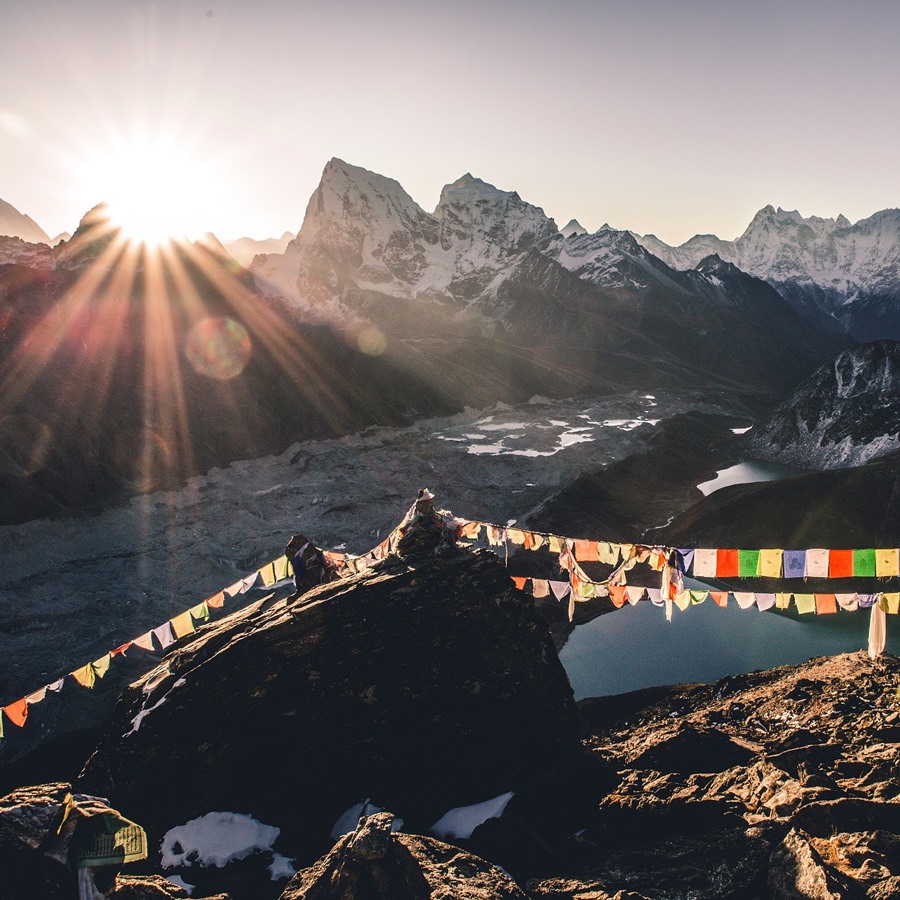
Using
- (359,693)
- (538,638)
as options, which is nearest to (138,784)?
(359,693)

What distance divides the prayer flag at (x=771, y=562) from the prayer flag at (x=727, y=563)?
649 mm

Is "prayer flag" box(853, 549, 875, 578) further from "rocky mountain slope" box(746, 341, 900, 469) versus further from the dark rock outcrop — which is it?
"rocky mountain slope" box(746, 341, 900, 469)

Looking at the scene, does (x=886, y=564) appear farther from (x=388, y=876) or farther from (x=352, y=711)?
(x=388, y=876)

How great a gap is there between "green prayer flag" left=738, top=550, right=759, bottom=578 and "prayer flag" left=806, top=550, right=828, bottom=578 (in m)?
1.27

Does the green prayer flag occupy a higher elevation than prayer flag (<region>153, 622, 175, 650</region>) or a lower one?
higher

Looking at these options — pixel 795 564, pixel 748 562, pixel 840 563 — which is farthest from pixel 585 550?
pixel 840 563

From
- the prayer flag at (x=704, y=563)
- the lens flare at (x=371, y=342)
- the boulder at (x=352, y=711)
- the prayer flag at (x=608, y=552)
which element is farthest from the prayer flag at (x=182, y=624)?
the lens flare at (x=371, y=342)

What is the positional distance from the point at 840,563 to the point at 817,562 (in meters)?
0.54

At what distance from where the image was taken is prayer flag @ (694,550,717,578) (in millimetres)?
16889

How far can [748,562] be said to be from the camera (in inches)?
656

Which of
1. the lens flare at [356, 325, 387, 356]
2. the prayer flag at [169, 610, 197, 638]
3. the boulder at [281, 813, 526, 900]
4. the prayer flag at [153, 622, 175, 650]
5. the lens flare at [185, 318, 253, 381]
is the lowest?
the prayer flag at [153, 622, 175, 650]

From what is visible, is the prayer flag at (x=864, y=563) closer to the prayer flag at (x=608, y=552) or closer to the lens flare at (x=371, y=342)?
the prayer flag at (x=608, y=552)

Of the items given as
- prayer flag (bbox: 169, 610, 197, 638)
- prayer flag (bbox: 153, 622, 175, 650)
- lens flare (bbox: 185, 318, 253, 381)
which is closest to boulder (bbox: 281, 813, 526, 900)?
prayer flag (bbox: 169, 610, 197, 638)

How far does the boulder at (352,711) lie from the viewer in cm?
1176
